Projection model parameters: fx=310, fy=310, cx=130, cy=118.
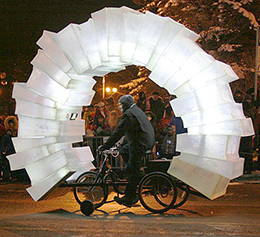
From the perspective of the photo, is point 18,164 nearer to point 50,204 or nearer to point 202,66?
point 50,204

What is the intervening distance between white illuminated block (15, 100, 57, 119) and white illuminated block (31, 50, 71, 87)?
0.69 m

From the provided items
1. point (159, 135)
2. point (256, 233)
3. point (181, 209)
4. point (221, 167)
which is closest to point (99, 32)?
point (221, 167)

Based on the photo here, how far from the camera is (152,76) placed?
262 inches

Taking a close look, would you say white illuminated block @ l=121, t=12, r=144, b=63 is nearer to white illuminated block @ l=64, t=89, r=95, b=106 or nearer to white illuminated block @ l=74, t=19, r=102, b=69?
white illuminated block @ l=74, t=19, r=102, b=69

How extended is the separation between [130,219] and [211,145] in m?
2.15

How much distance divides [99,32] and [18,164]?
10.3ft

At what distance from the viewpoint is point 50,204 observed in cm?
747

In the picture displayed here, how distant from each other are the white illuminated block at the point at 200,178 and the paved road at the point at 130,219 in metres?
0.59

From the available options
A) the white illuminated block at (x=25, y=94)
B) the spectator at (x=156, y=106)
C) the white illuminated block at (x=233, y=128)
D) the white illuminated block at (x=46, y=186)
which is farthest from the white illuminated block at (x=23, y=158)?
the spectator at (x=156, y=106)

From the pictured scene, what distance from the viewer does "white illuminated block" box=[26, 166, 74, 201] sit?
6.29 metres

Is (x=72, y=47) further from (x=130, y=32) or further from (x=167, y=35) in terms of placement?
(x=167, y=35)

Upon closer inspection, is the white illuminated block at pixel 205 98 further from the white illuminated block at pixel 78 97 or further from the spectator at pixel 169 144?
the spectator at pixel 169 144

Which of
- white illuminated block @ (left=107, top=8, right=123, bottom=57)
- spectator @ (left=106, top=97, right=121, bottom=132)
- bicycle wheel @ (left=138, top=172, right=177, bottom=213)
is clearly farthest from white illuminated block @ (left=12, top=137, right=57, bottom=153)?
spectator @ (left=106, top=97, right=121, bottom=132)

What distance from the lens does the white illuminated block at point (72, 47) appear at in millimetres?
6340
